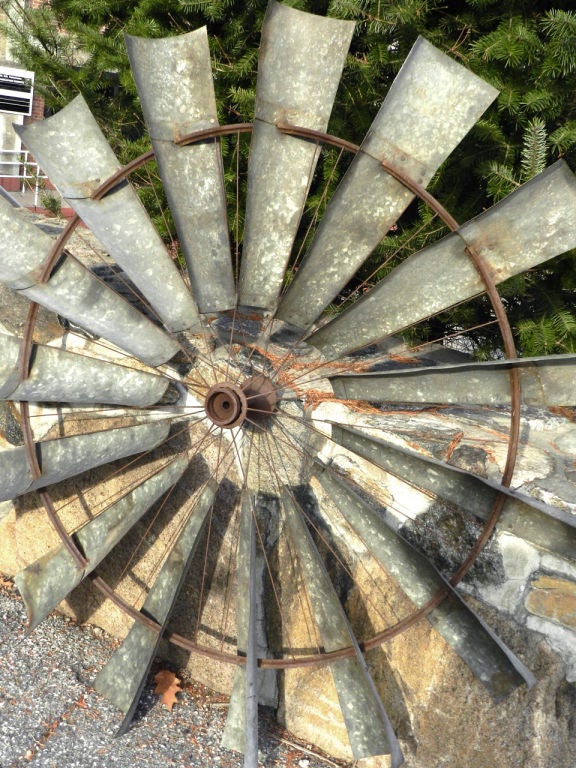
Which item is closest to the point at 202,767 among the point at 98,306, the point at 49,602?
the point at 49,602

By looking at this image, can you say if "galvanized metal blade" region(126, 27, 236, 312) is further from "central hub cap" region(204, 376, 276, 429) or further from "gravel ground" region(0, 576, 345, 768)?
"gravel ground" region(0, 576, 345, 768)

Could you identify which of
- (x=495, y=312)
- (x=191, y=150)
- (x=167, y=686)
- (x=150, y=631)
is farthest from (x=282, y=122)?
(x=167, y=686)

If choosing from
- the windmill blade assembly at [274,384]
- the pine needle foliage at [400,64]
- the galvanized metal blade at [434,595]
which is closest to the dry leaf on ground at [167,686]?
the windmill blade assembly at [274,384]

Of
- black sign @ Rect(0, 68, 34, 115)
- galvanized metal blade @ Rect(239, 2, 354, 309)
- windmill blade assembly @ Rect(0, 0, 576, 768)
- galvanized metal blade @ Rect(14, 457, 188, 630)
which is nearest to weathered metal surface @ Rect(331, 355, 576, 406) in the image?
windmill blade assembly @ Rect(0, 0, 576, 768)

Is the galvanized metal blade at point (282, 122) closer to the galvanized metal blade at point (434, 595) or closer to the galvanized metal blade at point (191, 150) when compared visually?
the galvanized metal blade at point (191, 150)

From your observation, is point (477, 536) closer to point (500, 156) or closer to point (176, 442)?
point (176, 442)

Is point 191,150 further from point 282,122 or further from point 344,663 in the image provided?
point 344,663

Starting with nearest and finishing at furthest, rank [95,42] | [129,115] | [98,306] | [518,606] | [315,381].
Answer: [518,606], [98,306], [315,381], [95,42], [129,115]
